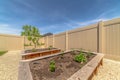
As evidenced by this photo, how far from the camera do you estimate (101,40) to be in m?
5.43

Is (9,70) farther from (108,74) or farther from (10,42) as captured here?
(10,42)

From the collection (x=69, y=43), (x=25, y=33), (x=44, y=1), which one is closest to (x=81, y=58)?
(x=69, y=43)

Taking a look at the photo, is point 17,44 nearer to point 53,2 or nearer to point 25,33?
point 25,33

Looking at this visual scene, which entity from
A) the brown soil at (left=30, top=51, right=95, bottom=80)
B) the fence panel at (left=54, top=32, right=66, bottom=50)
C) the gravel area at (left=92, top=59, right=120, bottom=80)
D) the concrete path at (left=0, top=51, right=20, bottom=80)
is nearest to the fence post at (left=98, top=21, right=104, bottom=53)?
the gravel area at (left=92, top=59, right=120, bottom=80)

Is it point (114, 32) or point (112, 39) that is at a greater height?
point (114, 32)

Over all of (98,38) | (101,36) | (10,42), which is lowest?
(10,42)

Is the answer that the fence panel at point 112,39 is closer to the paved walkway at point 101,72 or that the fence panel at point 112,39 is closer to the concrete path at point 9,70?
the paved walkway at point 101,72

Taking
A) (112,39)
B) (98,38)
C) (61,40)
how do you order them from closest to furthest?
1. (112,39)
2. (98,38)
3. (61,40)

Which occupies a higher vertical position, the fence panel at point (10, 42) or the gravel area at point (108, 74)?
the fence panel at point (10, 42)

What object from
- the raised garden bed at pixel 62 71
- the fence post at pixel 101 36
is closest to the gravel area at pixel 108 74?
the raised garden bed at pixel 62 71

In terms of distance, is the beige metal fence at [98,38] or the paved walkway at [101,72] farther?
the beige metal fence at [98,38]

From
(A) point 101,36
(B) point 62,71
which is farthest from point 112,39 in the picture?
(B) point 62,71

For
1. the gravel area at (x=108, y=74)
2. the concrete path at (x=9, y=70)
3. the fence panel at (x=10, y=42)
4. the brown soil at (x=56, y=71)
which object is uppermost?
the fence panel at (x=10, y=42)

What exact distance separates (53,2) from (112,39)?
6.77 meters
